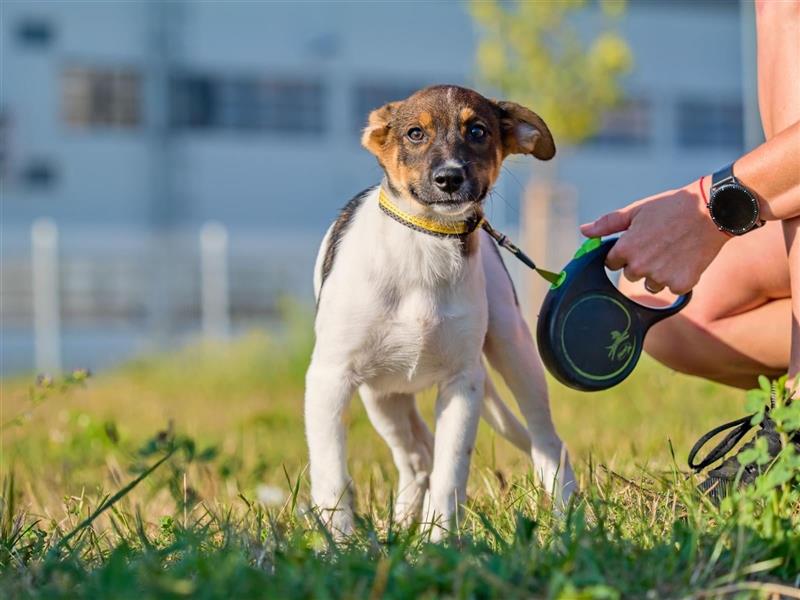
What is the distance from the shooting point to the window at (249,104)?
70.1ft

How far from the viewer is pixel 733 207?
300 cm

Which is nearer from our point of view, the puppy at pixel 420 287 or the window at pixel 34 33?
the puppy at pixel 420 287

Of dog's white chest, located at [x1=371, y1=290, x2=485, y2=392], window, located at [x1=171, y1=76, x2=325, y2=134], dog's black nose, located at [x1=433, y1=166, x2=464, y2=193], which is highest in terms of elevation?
window, located at [x1=171, y1=76, x2=325, y2=134]

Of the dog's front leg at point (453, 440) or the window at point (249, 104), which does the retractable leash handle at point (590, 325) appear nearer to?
the dog's front leg at point (453, 440)

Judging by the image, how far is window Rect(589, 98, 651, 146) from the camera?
23281 mm

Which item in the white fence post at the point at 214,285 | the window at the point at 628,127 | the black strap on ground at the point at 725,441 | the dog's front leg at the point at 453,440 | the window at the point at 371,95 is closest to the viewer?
the black strap on ground at the point at 725,441

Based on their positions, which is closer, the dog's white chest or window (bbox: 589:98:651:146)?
the dog's white chest

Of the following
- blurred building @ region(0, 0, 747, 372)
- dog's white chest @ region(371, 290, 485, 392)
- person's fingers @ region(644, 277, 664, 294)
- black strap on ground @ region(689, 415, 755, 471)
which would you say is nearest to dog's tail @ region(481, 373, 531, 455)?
dog's white chest @ region(371, 290, 485, 392)

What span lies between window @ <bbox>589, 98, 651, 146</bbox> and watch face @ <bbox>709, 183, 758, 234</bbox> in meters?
20.4

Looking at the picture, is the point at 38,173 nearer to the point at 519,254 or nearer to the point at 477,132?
the point at 477,132

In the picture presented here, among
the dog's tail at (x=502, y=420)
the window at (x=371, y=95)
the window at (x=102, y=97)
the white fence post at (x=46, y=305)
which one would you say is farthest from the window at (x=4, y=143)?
the dog's tail at (x=502, y=420)

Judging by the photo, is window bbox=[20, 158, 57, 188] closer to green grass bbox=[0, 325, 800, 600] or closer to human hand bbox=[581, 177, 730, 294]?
green grass bbox=[0, 325, 800, 600]

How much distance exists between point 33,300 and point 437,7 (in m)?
9.41

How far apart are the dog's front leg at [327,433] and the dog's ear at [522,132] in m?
0.91
